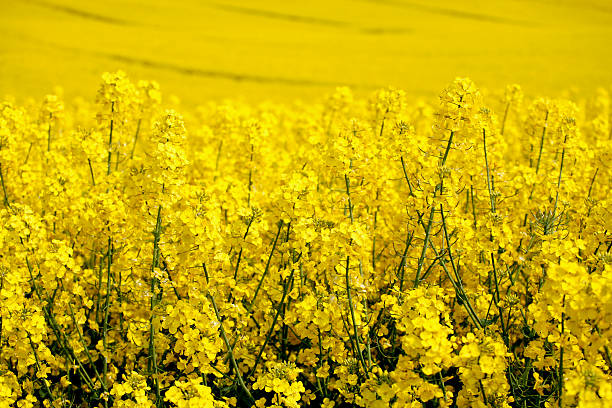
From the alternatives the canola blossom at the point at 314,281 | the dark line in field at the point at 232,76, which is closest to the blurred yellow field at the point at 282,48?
the dark line in field at the point at 232,76

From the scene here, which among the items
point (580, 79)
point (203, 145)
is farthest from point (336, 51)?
point (203, 145)

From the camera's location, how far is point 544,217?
3508 millimetres

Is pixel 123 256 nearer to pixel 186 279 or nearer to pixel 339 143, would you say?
pixel 186 279

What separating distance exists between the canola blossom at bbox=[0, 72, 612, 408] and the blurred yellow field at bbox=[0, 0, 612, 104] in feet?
41.4

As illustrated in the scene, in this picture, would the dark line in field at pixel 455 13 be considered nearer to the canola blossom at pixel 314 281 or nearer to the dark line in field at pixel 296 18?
the dark line in field at pixel 296 18

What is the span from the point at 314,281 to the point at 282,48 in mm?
20032

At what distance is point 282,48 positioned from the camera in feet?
74.2

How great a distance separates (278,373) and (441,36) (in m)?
25.2

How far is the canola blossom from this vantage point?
2658 mm

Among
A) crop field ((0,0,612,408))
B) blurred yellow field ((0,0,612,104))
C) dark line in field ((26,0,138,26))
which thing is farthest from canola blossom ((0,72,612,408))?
dark line in field ((26,0,138,26))

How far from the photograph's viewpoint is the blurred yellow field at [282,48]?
57.8 ft

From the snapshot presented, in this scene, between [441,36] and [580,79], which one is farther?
[441,36]

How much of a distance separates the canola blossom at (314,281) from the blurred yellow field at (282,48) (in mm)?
12628

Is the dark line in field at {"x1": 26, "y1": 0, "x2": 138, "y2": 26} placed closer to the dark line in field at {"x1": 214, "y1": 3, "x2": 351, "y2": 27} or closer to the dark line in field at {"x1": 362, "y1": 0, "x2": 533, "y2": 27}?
the dark line in field at {"x1": 214, "y1": 3, "x2": 351, "y2": 27}
